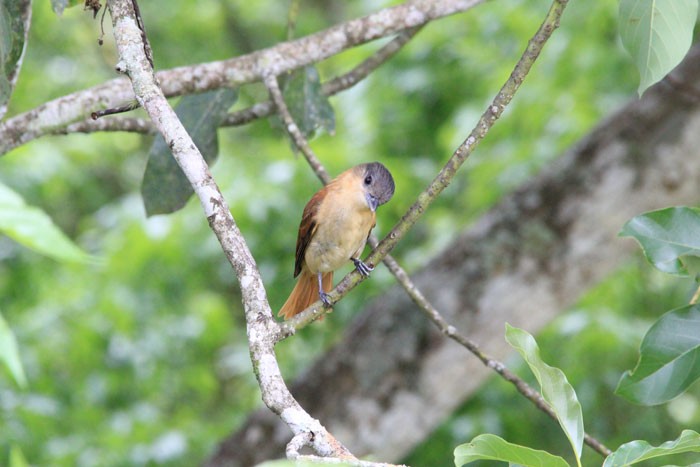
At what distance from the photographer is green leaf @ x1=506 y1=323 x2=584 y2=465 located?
5.01ft

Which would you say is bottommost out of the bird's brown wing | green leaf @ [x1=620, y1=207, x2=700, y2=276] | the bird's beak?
green leaf @ [x1=620, y1=207, x2=700, y2=276]

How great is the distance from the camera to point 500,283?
3.81m

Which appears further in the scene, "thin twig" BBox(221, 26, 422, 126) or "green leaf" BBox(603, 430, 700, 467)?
"thin twig" BBox(221, 26, 422, 126)

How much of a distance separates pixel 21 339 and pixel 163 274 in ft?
3.07

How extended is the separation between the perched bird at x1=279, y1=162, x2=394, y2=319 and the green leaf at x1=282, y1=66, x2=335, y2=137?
0.66 feet

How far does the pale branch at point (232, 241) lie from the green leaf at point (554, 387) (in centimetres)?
35

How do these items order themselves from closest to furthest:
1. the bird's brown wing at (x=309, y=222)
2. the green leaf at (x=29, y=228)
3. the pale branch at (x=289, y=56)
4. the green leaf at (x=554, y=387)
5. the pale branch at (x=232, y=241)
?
the pale branch at (x=232, y=241), the green leaf at (x=554, y=387), the green leaf at (x=29, y=228), the pale branch at (x=289, y=56), the bird's brown wing at (x=309, y=222)

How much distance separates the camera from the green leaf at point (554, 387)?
5.01 feet

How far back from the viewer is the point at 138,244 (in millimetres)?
5098

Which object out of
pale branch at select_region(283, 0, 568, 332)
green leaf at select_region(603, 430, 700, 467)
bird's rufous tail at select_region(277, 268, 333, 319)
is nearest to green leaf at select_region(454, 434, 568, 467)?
green leaf at select_region(603, 430, 700, 467)

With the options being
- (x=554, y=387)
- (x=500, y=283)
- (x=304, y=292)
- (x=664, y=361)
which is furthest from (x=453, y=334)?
(x=500, y=283)

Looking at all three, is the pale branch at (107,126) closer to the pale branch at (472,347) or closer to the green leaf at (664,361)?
the pale branch at (472,347)

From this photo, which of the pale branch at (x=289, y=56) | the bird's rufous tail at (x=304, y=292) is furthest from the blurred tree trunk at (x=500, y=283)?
the pale branch at (x=289, y=56)

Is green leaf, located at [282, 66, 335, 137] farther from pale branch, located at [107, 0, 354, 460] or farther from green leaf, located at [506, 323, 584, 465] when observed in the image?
green leaf, located at [506, 323, 584, 465]
